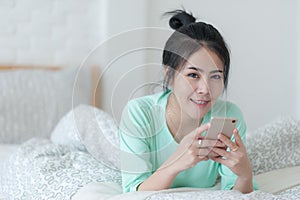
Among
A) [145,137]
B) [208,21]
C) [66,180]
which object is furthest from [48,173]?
[208,21]

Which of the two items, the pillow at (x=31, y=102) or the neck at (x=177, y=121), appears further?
the pillow at (x=31, y=102)

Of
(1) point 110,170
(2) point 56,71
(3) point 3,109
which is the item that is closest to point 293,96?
(2) point 56,71

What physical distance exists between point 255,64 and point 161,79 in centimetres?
194

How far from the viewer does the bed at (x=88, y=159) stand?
4.72 ft

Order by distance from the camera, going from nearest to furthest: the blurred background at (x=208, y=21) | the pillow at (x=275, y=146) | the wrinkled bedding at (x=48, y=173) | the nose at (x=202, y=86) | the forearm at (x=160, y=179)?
1. the nose at (x=202, y=86)
2. the forearm at (x=160, y=179)
3. the wrinkled bedding at (x=48, y=173)
4. the pillow at (x=275, y=146)
5. the blurred background at (x=208, y=21)

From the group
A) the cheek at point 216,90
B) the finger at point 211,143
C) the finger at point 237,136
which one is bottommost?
the finger at point 211,143

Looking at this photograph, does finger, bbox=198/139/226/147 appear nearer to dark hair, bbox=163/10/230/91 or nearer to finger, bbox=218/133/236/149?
finger, bbox=218/133/236/149

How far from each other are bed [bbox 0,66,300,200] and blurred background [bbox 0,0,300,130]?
0.38 metres

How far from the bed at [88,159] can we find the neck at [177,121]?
0.13 metres

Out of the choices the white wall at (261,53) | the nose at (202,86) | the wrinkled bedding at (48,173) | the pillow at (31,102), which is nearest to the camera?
the nose at (202,86)

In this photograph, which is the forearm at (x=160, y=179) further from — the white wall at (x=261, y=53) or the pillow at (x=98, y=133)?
the white wall at (x=261, y=53)

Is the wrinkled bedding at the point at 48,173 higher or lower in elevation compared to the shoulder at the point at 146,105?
lower

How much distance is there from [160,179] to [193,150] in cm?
11

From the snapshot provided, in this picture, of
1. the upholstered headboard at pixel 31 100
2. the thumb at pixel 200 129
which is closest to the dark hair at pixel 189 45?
the thumb at pixel 200 129
